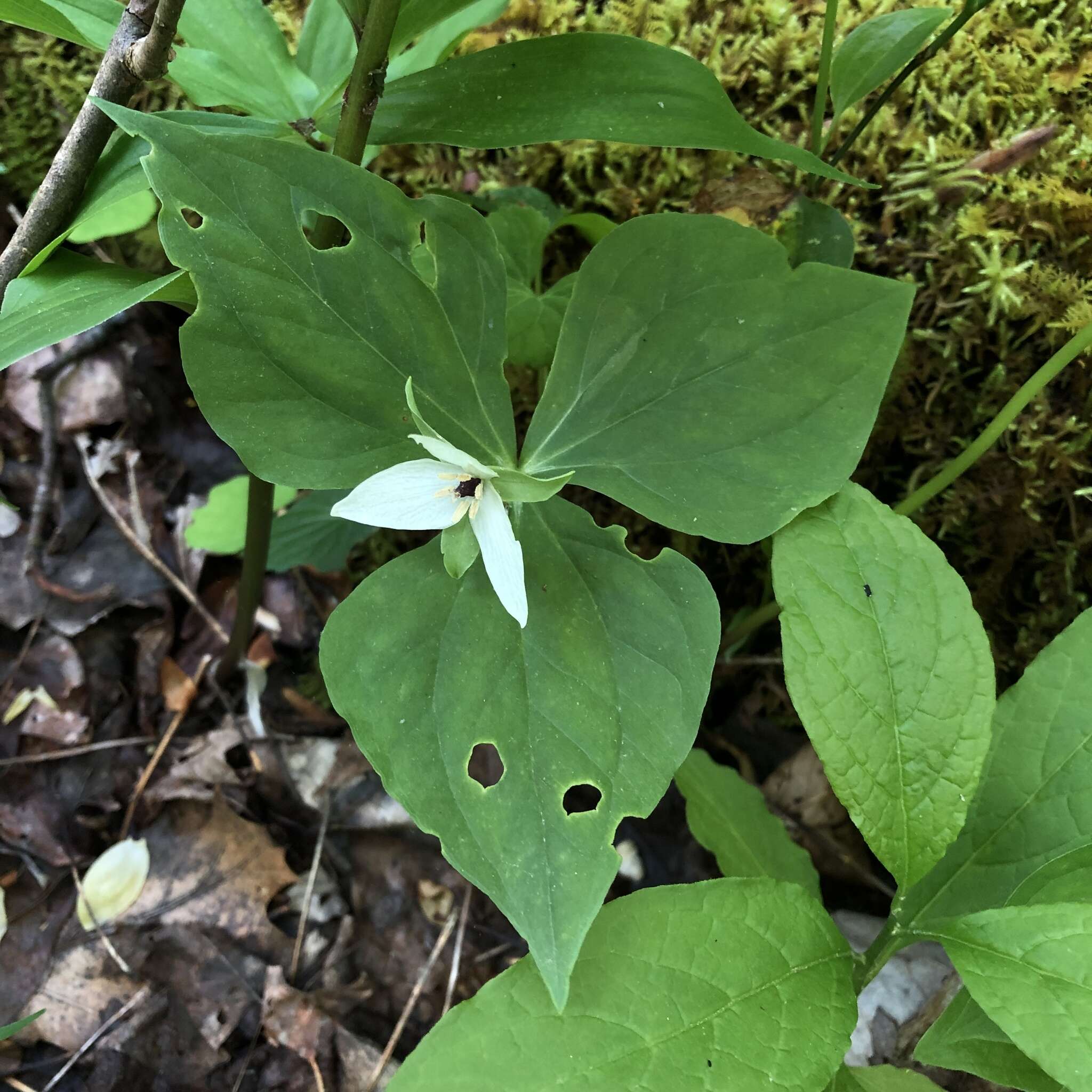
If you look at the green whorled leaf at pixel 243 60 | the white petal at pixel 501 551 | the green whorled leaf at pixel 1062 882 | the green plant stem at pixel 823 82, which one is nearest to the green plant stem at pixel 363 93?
the green whorled leaf at pixel 243 60

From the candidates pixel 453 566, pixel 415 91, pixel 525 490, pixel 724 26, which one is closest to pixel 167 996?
pixel 453 566

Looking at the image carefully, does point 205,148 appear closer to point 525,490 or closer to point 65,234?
point 65,234

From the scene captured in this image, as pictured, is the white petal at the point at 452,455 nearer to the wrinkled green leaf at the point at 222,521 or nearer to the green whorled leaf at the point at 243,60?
the green whorled leaf at the point at 243,60

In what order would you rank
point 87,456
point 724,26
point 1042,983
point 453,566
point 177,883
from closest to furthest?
point 1042,983 → point 453,566 → point 724,26 → point 177,883 → point 87,456

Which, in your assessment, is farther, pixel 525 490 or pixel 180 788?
pixel 180 788

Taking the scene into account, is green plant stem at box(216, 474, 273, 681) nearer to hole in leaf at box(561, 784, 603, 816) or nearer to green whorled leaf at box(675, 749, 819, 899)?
hole in leaf at box(561, 784, 603, 816)

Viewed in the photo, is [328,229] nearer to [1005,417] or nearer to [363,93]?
[363,93]

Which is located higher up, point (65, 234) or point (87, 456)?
point (65, 234)
